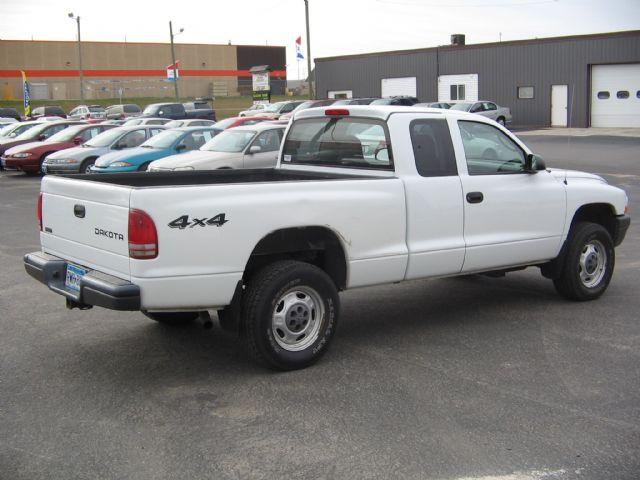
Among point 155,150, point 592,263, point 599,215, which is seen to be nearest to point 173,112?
point 155,150

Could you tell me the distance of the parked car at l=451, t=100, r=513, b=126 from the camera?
3844cm

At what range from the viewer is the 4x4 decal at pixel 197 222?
199 inches

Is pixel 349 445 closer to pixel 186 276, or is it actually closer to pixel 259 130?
pixel 186 276

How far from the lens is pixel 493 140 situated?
23.2ft

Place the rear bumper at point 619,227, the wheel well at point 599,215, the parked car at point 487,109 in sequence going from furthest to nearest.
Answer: the parked car at point 487,109 → the rear bumper at point 619,227 → the wheel well at point 599,215

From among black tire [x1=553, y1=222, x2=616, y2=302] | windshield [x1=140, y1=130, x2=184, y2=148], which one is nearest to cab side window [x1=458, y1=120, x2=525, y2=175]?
black tire [x1=553, y1=222, x2=616, y2=302]

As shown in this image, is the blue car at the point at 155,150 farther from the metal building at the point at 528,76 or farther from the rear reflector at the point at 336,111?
the metal building at the point at 528,76

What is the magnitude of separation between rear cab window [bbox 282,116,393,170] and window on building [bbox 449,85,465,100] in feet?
138

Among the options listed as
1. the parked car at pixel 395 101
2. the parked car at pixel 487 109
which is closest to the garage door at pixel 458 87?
the parked car at pixel 487 109

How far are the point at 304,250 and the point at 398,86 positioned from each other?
152 feet

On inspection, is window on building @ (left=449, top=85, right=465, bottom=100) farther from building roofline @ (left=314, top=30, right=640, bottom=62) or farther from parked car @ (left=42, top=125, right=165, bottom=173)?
parked car @ (left=42, top=125, right=165, bottom=173)

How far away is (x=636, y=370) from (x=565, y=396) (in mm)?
807

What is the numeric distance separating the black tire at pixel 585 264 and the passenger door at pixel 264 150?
9.82 m

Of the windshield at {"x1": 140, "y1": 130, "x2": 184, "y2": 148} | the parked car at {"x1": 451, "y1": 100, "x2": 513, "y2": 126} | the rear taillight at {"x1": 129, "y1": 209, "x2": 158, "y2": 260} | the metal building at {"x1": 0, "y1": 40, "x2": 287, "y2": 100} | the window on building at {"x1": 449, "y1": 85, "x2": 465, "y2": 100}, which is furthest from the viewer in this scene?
the metal building at {"x1": 0, "y1": 40, "x2": 287, "y2": 100}
